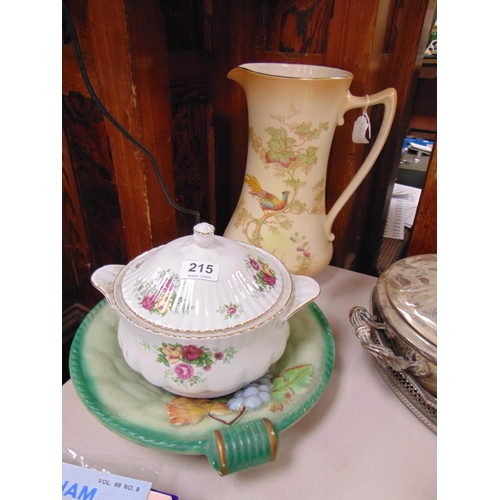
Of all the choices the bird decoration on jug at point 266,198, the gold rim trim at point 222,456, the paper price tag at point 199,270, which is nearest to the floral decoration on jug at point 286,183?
the bird decoration on jug at point 266,198

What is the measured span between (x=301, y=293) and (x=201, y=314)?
0.13m

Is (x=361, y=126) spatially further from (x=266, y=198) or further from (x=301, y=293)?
Answer: (x=301, y=293)

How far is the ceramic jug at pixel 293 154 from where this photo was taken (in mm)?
530

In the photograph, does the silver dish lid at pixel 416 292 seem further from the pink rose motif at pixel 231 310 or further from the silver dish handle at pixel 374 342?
the pink rose motif at pixel 231 310

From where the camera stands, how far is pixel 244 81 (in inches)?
21.8

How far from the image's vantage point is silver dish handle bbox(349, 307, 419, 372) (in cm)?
44

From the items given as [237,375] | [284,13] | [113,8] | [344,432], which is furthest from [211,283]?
[284,13]

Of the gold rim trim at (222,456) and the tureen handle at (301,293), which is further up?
the tureen handle at (301,293)

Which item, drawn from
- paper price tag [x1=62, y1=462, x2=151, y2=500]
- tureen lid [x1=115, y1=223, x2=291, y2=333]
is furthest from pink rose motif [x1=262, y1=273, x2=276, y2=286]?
paper price tag [x1=62, y1=462, x2=151, y2=500]

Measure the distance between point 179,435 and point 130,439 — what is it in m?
0.05

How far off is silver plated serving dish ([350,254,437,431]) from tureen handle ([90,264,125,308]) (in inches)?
11.8

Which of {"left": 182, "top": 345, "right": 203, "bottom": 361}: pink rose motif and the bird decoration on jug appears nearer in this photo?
{"left": 182, "top": 345, "right": 203, "bottom": 361}: pink rose motif

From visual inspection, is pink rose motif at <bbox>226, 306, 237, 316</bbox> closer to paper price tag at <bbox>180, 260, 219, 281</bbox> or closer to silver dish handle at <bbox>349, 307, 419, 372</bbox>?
paper price tag at <bbox>180, 260, 219, 281</bbox>

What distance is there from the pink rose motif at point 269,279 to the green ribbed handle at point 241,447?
0.50 ft
